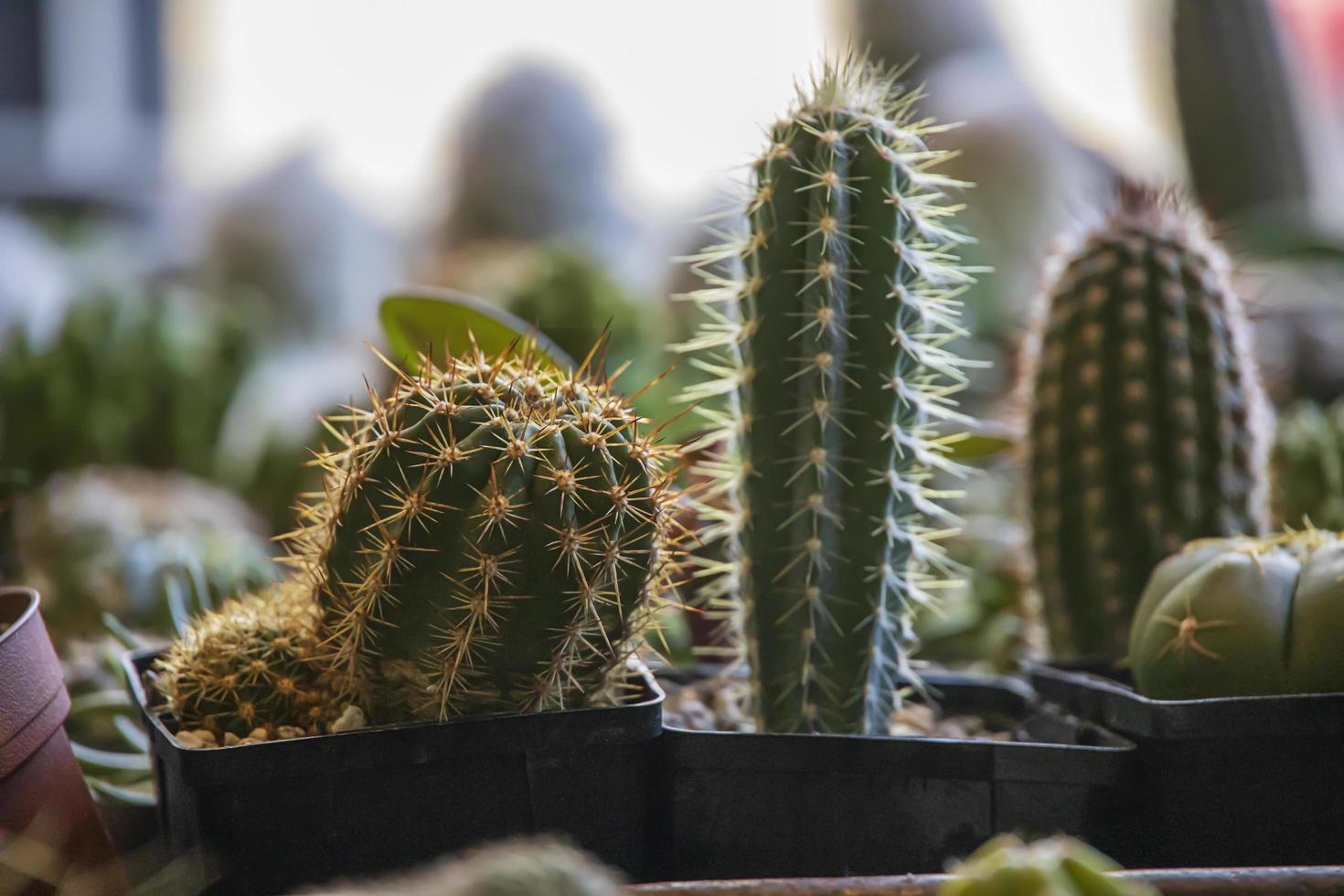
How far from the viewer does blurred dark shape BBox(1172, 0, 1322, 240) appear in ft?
7.94

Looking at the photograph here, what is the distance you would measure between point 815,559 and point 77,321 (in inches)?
64.5

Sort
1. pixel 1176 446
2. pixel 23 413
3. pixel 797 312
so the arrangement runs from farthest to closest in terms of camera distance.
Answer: pixel 23 413 → pixel 1176 446 → pixel 797 312

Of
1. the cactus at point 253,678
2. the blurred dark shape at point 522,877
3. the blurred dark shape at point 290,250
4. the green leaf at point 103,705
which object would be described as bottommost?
the green leaf at point 103,705

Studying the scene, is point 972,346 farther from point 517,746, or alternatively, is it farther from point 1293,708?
point 517,746

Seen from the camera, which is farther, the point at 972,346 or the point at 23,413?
the point at 972,346

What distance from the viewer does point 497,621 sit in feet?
2.26

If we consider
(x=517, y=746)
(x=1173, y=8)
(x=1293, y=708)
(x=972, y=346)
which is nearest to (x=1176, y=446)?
(x=1293, y=708)

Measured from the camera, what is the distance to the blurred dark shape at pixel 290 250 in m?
3.08

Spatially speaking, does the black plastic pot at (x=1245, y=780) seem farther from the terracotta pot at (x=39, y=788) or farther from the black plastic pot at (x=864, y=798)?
the terracotta pot at (x=39, y=788)

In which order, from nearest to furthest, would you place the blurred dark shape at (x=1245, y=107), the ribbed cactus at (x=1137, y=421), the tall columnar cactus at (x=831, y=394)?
the tall columnar cactus at (x=831, y=394)
the ribbed cactus at (x=1137, y=421)
the blurred dark shape at (x=1245, y=107)

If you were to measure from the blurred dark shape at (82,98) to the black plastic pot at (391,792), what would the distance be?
4014 millimetres

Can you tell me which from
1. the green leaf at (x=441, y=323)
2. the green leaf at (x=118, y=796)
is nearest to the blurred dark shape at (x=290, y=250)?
the green leaf at (x=441, y=323)

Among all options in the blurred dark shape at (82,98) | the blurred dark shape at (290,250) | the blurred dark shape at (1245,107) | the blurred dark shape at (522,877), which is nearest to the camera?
the blurred dark shape at (522,877)

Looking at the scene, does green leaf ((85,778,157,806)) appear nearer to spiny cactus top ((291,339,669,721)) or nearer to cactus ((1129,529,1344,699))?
spiny cactus top ((291,339,669,721))
